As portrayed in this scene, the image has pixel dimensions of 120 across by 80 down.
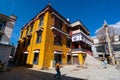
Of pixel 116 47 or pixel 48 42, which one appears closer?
pixel 48 42

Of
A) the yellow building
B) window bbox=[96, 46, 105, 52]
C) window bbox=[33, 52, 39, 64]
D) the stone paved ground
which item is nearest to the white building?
window bbox=[96, 46, 105, 52]

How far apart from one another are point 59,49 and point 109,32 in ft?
75.0

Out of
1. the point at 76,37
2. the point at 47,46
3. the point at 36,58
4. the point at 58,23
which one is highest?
the point at 58,23

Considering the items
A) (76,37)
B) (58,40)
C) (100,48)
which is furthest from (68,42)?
(100,48)

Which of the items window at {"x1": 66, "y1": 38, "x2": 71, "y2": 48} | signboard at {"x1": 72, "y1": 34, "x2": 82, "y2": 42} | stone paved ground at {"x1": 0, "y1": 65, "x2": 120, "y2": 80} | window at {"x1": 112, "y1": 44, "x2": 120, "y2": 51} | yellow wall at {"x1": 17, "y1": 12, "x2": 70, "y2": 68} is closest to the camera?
stone paved ground at {"x1": 0, "y1": 65, "x2": 120, "y2": 80}

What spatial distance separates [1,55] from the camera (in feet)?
36.2

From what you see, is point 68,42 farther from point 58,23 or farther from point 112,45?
point 112,45

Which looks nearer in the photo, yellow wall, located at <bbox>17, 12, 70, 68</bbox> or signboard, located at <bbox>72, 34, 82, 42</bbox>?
yellow wall, located at <bbox>17, 12, 70, 68</bbox>


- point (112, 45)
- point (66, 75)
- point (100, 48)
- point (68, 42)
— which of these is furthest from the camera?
point (100, 48)

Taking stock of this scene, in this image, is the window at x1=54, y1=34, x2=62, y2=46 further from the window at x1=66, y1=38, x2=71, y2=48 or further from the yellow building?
the window at x1=66, y1=38, x2=71, y2=48

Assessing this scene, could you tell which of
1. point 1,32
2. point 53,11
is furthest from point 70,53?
point 1,32

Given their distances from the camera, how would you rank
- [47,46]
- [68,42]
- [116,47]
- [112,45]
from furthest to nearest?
[112,45], [116,47], [68,42], [47,46]

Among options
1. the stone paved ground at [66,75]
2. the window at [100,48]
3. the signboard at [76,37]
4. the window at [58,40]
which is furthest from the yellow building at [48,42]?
the window at [100,48]

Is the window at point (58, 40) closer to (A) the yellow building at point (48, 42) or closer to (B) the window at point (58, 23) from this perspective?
(A) the yellow building at point (48, 42)
